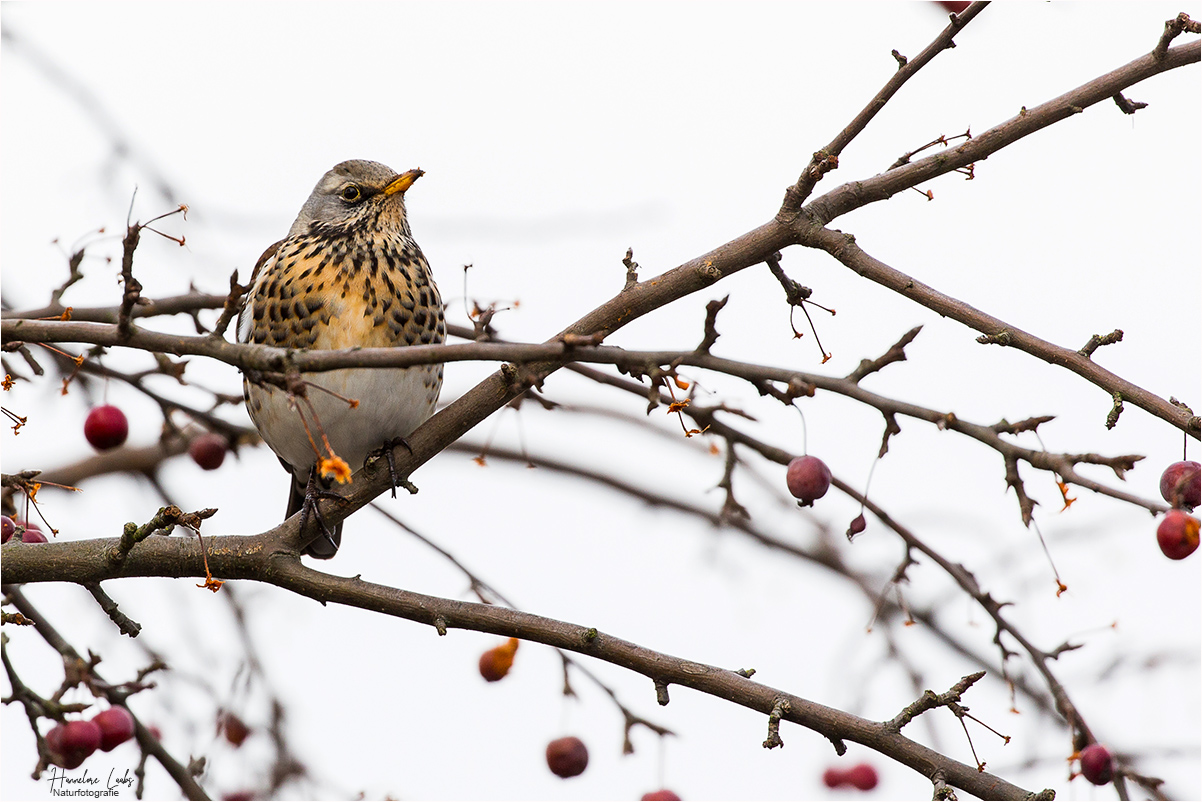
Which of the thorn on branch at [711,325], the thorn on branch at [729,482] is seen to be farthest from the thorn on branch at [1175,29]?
the thorn on branch at [729,482]

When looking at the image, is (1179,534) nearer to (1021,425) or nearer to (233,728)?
(1021,425)

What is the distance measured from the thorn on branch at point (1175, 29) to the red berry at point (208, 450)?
300 centimetres

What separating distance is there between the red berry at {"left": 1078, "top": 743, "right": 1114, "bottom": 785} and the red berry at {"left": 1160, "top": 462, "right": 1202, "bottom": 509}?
1065 mm

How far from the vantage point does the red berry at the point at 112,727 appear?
2873 mm

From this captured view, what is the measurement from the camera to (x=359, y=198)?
4250 mm

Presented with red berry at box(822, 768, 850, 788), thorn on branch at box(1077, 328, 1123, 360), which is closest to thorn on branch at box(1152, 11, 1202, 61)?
thorn on branch at box(1077, 328, 1123, 360)

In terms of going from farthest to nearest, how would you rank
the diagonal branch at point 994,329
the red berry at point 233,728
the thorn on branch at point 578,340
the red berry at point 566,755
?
1. the red berry at point 233,728
2. the red berry at point 566,755
3. the diagonal branch at point 994,329
4. the thorn on branch at point 578,340

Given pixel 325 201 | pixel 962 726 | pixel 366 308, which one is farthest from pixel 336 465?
pixel 325 201

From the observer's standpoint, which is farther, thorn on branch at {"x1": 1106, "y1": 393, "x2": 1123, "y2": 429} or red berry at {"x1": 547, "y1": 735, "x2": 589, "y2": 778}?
red berry at {"x1": 547, "y1": 735, "x2": 589, "y2": 778}

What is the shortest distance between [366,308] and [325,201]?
80 centimetres

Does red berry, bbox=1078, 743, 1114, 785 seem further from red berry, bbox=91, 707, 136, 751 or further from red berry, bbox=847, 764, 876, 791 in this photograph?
red berry, bbox=91, 707, 136, 751

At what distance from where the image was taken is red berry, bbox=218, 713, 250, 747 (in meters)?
3.82

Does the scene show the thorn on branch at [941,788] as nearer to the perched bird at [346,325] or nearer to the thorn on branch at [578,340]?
the thorn on branch at [578,340]

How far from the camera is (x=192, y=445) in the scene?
4.04 m
